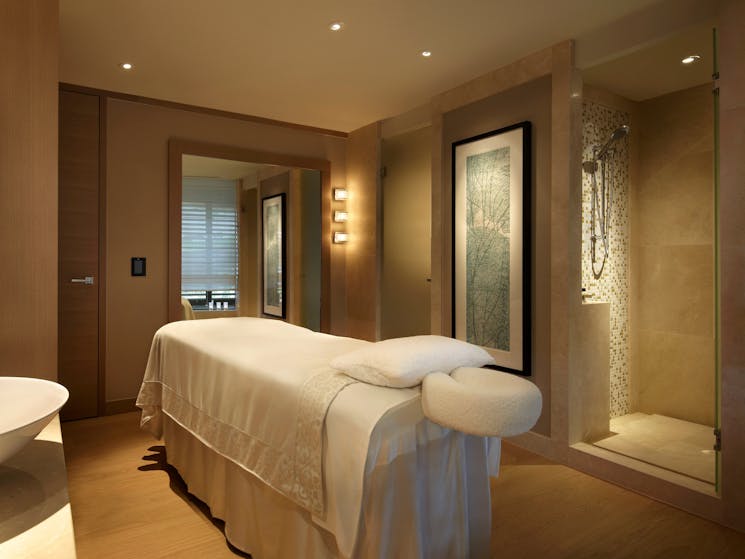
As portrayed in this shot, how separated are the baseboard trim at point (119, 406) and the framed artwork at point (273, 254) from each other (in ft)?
4.13

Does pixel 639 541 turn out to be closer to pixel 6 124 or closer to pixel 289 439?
pixel 289 439

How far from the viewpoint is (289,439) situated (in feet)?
5.30

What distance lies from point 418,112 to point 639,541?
3274 millimetres

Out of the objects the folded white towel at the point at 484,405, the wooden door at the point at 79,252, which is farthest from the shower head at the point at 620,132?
the wooden door at the point at 79,252

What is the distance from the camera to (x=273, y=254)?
175 inches

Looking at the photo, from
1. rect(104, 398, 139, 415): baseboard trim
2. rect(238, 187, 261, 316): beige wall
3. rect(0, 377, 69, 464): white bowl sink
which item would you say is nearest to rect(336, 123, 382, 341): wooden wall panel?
rect(238, 187, 261, 316): beige wall

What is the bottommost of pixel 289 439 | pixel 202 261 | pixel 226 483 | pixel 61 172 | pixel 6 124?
pixel 226 483

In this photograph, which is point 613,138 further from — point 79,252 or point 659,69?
point 79,252

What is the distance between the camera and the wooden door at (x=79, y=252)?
3.65 meters

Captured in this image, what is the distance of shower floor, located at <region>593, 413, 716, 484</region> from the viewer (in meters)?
2.74

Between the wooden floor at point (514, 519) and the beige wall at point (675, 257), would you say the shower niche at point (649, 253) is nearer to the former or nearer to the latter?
the beige wall at point (675, 257)

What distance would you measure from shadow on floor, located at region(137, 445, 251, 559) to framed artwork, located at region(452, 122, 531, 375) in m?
1.92

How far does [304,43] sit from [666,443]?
327 cm

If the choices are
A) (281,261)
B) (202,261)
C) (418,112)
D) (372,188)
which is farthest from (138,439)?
(418,112)
